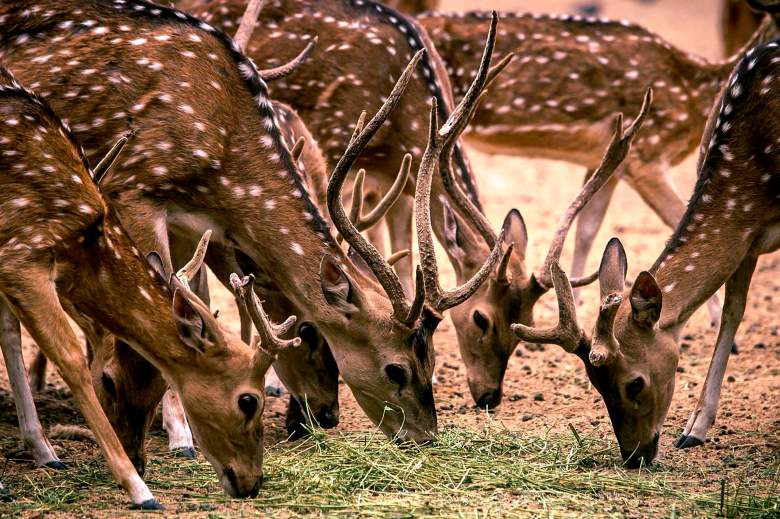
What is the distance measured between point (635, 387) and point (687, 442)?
661 millimetres

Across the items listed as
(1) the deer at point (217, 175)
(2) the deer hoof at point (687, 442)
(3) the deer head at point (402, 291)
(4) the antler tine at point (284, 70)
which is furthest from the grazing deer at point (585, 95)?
(3) the deer head at point (402, 291)

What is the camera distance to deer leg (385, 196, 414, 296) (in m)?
8.30

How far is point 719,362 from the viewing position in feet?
21.1

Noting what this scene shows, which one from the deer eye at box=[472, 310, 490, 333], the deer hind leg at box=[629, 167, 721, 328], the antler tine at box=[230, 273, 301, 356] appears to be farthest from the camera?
the deer hind leg at box=[629, 167, 721, 328]

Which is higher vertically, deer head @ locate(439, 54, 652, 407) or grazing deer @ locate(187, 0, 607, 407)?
grazing deer @ locate(187, 0, 607, 407)

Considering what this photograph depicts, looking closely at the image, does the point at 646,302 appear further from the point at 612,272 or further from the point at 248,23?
the point at 248,23

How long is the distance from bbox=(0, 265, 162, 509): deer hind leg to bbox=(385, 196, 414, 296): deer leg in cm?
366

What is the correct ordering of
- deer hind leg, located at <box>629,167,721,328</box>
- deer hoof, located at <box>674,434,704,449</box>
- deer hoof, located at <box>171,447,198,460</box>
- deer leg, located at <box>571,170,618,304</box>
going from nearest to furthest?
deer hoof, located at <box>171,447,198,460</box>, deer hoof, located at <box>674,434,704,449</box>, deer hind leg, located at <box>629,167,721,328</box>, deer leg, located at <box>571,170,618,304</box>

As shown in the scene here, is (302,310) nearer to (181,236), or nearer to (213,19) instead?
(181,236)

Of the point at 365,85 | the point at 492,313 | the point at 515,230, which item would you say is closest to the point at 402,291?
the point at 492,313

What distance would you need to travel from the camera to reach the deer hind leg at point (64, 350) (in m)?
4.76

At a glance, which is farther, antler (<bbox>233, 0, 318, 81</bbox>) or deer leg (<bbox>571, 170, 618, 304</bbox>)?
deer leg (<bbox>571, 170, 618, 304</bbox>)

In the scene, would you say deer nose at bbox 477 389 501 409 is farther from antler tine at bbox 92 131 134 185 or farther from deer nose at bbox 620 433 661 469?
antler tine at bbox 92 131 134 185

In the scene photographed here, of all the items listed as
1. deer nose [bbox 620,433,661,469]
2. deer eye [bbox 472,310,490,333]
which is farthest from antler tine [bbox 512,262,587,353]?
deer eye [bbox 472,310,490,333]
